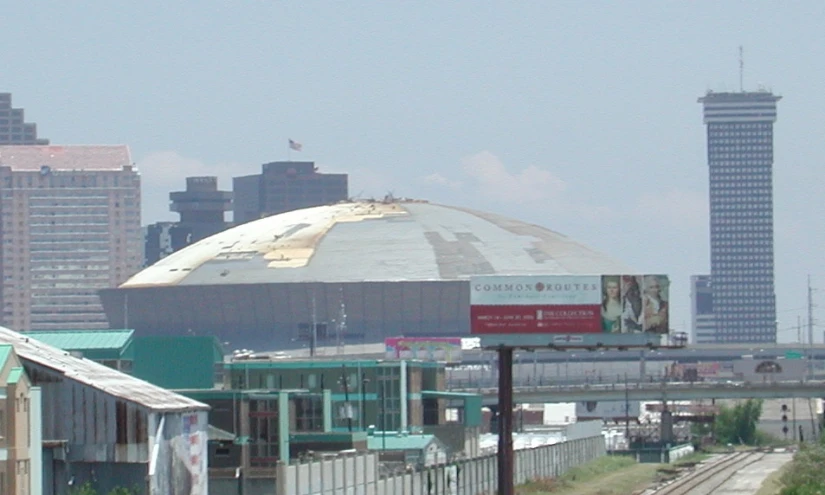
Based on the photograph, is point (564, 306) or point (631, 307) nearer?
point (631, 307)

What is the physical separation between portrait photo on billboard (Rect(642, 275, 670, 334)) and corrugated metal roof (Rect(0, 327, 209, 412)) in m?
32.3

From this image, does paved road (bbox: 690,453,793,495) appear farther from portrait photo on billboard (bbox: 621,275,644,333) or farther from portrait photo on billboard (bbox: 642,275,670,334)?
portrait photo on billboard (bbox: 621,275,644,333)

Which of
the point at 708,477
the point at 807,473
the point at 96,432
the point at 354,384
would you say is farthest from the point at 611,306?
the point at 96,432

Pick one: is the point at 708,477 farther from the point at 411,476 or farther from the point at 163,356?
the point at 411,476

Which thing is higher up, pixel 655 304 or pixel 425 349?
pixel 655 304

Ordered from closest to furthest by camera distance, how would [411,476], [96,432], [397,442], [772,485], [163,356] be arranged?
[96,432] < [411,476] < [163,356] < [772,485] < [397,442]

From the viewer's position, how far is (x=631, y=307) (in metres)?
89.9

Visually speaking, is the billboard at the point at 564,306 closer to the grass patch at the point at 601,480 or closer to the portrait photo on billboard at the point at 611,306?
the portrait photo on billboard at the point at 611,306

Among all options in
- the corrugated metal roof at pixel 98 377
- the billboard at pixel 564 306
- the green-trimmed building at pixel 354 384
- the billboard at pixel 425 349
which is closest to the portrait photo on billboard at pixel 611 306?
the billboard at pixel 564 306

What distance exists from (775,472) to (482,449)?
57.5ft

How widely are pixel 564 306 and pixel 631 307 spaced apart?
8.86ft

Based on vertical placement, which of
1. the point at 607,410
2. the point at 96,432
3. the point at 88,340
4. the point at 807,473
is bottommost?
the point at 607,410

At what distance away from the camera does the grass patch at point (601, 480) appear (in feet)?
300

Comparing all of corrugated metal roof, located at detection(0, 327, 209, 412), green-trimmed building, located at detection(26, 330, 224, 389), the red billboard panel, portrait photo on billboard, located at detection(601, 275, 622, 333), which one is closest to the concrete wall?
corrugated metal roof, located at detection(0, 327, 209, 412)
